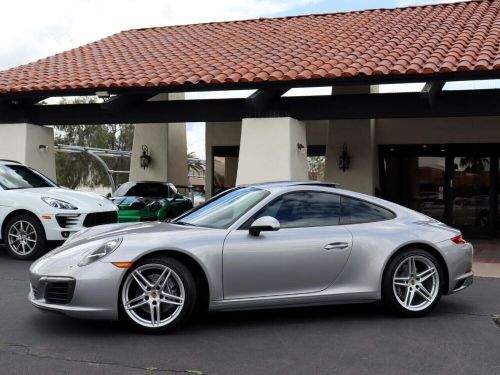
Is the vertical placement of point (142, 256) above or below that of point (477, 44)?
below

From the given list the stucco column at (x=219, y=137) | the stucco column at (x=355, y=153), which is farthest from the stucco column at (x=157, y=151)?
the stucco column at (x=355, y=153)

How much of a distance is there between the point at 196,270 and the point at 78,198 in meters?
5.12

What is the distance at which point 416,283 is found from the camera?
5535 millimetres

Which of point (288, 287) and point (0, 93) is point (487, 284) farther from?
point (0, 93)

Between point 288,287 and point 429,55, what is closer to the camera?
point 288,287

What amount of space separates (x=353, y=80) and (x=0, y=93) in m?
7.26

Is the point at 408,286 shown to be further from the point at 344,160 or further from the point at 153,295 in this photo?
the point at 344,160

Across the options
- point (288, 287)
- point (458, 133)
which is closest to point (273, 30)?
point (458, 133)

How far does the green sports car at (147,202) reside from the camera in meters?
14.1

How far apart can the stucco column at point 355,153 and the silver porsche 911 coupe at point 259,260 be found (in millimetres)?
8956

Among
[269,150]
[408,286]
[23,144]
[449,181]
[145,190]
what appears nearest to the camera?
[408,286]

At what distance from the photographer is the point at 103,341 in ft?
15.4

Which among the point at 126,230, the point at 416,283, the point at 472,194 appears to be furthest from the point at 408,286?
the point at 472,194

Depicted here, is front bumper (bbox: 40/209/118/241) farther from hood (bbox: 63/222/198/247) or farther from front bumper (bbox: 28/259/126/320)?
front bumper (bbox: 28/259/126/320)
